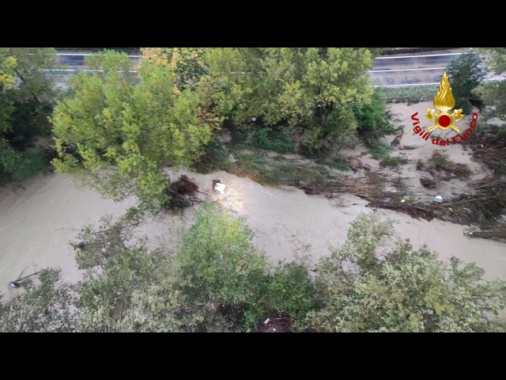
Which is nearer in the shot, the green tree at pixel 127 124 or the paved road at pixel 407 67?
the green tree at pixel 127 124

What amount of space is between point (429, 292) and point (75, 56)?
25.7m

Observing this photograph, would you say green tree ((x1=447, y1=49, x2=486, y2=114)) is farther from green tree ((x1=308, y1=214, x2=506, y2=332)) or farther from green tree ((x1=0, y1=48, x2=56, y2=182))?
green tree ((x1=0, y1=48, x2=56, y2=182))

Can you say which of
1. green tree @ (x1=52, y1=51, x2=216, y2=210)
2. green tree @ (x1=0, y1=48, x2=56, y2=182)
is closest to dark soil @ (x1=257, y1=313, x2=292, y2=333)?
green tree @ (x1=52, y1=51, x2=216, y2=210)

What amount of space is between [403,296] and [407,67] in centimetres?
1997

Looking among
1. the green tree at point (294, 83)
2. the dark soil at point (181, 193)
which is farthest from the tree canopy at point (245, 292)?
the green tree at point (294, 83)

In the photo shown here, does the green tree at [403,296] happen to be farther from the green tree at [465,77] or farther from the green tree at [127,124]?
the green tree at [465,77]

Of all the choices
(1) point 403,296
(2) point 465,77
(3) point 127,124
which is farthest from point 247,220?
(2) point 465,77

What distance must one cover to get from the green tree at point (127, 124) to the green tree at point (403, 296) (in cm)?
852

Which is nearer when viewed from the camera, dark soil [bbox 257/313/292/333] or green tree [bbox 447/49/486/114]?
dark soil [bbox 257/313/292/333]

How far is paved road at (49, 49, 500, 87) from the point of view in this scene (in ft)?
77.7

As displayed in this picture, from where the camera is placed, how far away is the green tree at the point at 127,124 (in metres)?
13.9

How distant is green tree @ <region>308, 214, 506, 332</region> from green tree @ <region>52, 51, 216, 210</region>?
852cm

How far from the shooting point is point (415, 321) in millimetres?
9703

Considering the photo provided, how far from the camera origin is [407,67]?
24578 millimetres
